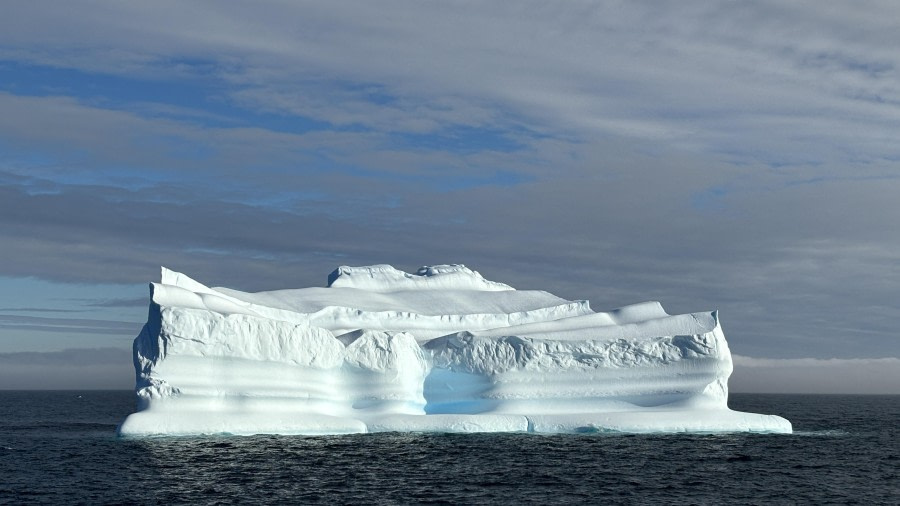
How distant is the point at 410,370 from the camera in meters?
36.0

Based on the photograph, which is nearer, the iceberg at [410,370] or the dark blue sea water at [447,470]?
the dark blue sea water at [447,470]

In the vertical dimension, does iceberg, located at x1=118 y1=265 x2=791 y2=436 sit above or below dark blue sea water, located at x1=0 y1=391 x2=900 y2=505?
above

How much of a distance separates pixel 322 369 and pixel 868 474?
18.3m

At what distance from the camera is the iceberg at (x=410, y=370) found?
3114 cm

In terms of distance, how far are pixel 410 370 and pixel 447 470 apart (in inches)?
410

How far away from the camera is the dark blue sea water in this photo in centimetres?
2200

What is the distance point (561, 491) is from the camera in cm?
2277

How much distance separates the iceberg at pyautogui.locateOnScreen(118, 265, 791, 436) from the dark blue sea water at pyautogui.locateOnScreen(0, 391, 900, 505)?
78 centimetres

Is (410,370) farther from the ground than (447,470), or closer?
farther from the ground

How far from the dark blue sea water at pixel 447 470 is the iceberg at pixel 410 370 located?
780 millimetres

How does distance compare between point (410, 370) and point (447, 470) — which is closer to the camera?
point (447, 470)

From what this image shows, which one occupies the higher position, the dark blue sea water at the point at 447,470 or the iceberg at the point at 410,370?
the iceberg at the point at 410,370

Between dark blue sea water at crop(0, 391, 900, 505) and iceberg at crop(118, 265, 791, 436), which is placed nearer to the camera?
dark blue sea water at crop(0, 391, 900, 505)

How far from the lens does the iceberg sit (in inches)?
1226
